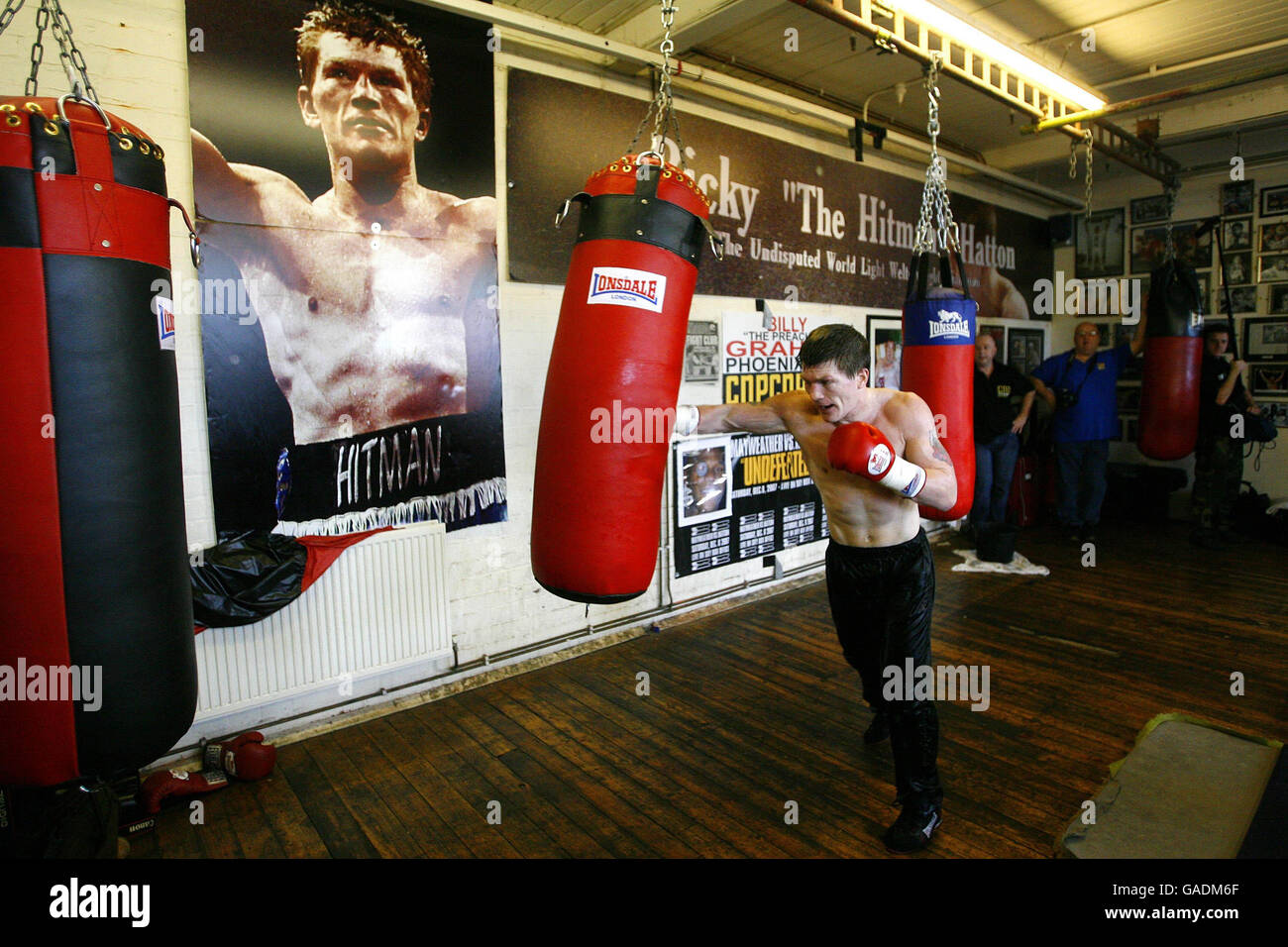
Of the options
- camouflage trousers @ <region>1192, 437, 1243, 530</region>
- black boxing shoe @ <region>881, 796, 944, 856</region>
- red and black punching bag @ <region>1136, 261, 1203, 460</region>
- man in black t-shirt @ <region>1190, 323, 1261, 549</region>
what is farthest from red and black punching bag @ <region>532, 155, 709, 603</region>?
camouflage trousers @ <region>1192, 437, 1243, 530</region>

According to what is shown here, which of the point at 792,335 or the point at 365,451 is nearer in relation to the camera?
the point at 365,451

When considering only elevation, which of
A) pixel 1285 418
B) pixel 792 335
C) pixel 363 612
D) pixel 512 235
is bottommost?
pixel 363 612

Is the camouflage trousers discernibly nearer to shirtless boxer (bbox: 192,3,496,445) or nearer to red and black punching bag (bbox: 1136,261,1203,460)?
red and black punching bag (bbox: 1136,261,1203,460)

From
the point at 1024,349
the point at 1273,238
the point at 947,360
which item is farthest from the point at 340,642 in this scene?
the point at 1273,238

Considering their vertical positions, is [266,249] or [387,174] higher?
[387,174]

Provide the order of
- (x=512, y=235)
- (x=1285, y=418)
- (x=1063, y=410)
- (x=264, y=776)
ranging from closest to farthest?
(x=264, y=776) → (x=512, y=235) → (x=1063, y=410) → (x=1285, y=418)

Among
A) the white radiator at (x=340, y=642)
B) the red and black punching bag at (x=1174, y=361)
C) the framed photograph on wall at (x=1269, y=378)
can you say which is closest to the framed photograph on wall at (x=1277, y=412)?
the framed photograph on wall at (x=1269, y=378)

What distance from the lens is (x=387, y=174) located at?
315cm

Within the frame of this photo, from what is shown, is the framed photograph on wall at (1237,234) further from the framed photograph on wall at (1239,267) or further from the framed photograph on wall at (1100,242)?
the framed photograph on wall at (1100,242)

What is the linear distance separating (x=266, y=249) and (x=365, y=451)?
888mm

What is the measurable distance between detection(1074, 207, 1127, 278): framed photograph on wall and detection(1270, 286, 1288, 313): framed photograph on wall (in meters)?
1.27
